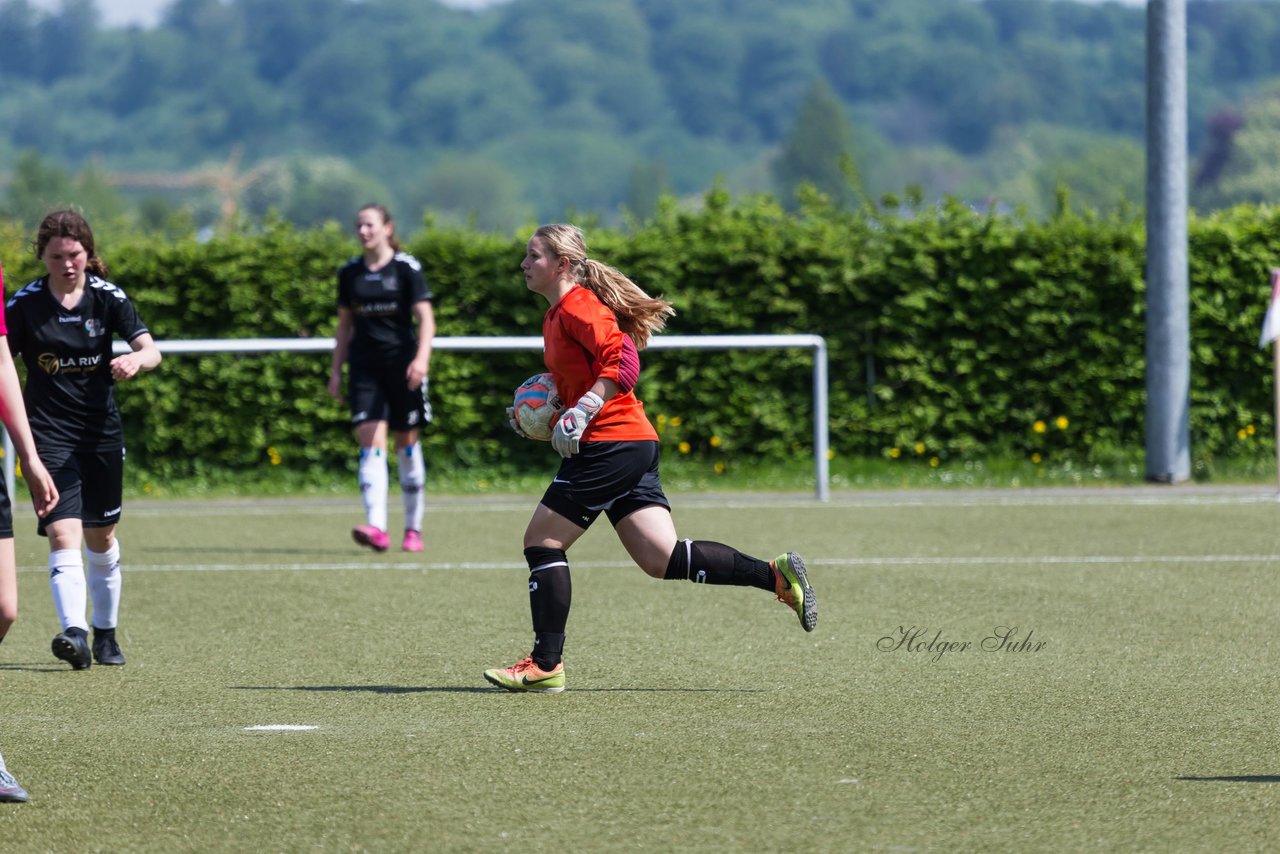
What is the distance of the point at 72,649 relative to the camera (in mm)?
6969

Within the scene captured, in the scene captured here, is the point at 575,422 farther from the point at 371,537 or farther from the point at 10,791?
the point at 371,537

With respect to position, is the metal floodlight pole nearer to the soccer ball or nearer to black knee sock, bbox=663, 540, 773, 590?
black knee sock, bbox=663, 540, 773, 590

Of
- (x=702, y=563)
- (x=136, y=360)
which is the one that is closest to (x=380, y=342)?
(x=136, y=360)

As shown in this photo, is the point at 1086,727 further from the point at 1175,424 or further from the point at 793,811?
the point at 1175,424

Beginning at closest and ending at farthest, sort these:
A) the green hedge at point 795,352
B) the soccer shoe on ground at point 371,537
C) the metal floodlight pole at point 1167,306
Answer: the soccer shoe on ground at point 371,537 → the metal floodlight pole at point 1167,306 → the green hedge at point 795,352

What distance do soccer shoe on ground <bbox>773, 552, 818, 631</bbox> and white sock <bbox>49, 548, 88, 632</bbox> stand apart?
8.67 ft

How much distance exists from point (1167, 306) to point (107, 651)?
32.4ft

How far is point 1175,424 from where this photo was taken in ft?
48.7

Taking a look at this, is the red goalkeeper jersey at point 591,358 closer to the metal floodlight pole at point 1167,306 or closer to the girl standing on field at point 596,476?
the girl standing on field at point 596,476

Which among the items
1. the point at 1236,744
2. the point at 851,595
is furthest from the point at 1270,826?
the point at 851,595

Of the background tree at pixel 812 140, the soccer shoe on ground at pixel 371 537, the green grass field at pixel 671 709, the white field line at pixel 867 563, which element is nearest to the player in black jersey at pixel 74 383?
the green grass field at pixel 671 709

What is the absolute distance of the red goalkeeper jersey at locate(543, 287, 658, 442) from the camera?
249 inches

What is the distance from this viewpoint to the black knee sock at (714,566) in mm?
6520
